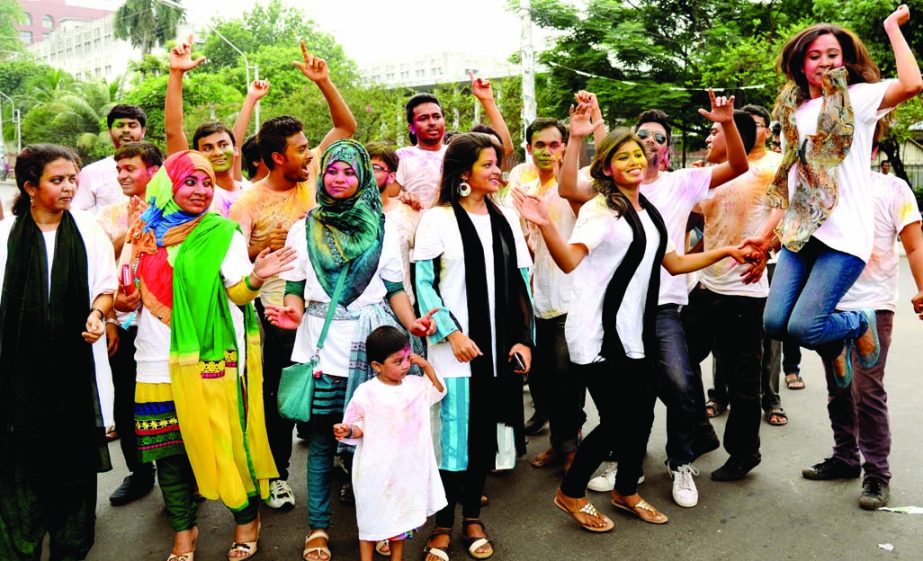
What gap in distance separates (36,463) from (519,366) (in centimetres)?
232

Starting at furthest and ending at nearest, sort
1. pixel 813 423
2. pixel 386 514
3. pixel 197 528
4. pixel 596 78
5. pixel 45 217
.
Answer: pixel 596 78 → pixel 813 423 → pixel 197 528 → pixel 45 217 → pixel 386 514

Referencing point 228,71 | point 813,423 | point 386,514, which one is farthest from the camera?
point 228,71

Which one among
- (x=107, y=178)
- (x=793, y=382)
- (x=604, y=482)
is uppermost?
(x=107, y=178)

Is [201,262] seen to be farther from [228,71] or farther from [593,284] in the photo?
[228,71]

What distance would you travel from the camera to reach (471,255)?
3705mm

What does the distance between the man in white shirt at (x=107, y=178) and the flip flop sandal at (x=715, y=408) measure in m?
4.47

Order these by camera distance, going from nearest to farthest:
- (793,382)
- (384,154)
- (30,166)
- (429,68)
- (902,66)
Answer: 1. (902,66)
2. (30,166)
3. (384,154)
4. (793,382)
5. (429,68)

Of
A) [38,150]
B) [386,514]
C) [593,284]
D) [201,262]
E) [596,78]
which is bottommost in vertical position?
[386,514]

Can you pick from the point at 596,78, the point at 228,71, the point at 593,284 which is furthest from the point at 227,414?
the point at 228,71

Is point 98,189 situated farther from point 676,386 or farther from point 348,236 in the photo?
point 676,386

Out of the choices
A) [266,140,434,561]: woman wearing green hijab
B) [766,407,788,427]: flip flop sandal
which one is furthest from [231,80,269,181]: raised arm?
[766,407,788,427]: flip flop sandal

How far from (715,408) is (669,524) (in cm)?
209

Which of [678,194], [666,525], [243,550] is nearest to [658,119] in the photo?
[678,194]

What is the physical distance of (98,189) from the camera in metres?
4.94
